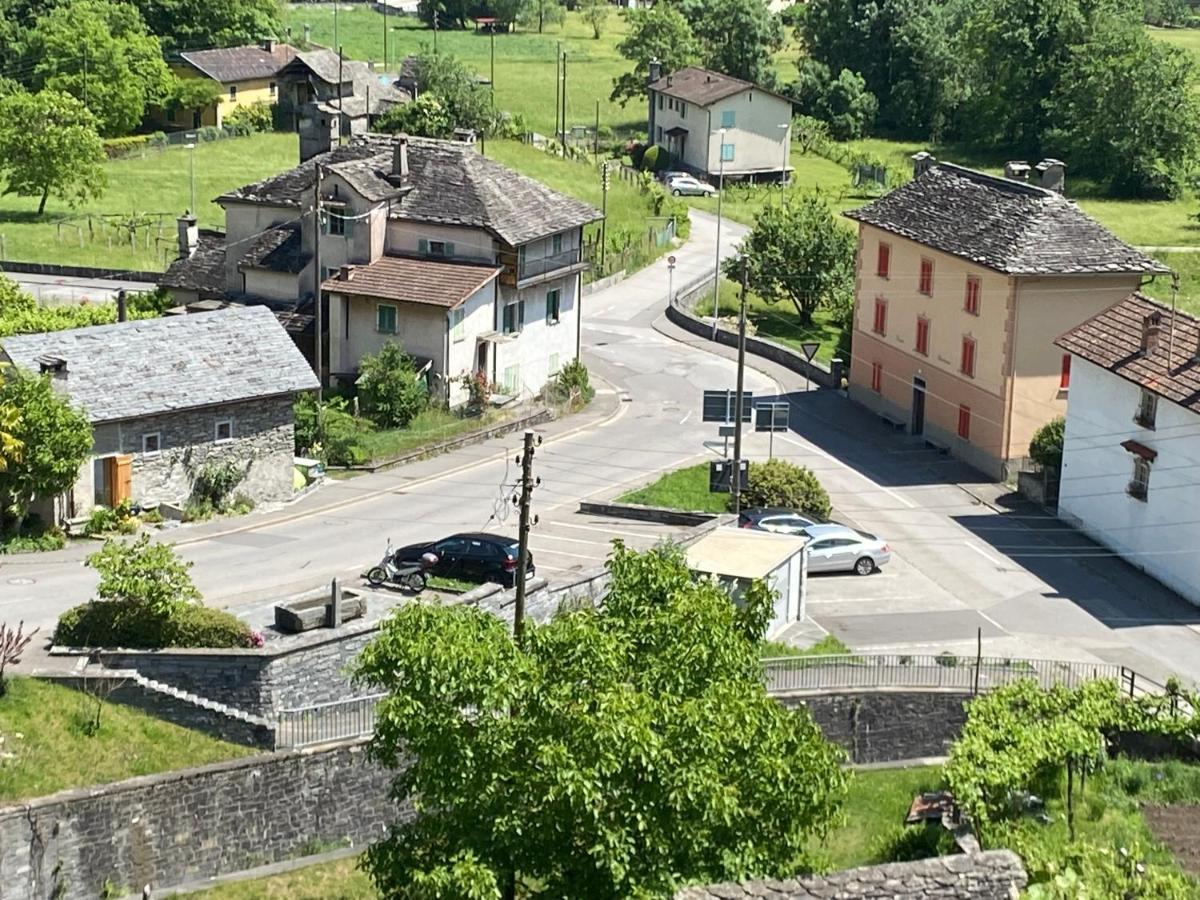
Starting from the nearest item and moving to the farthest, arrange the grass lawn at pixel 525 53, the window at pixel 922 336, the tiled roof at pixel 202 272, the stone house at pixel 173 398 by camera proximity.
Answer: the stone house at pixel 173 398 < the window at pixel 922 336 < the tiled roof at pixel 202 272 < the grass lawn at pixel 525 53

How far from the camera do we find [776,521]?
173 ft

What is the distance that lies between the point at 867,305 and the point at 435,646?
4229 centimetres

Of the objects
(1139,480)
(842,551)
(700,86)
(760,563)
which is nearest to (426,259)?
(842,551)

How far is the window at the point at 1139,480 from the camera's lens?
53375mm

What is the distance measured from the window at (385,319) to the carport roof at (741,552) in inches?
719

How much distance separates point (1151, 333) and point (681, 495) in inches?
518

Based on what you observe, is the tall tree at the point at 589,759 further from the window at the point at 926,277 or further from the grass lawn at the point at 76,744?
the window at the point at 926,277

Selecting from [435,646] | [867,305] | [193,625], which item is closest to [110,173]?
[867,305]

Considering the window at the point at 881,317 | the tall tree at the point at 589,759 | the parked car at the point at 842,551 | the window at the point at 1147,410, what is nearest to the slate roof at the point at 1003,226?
the window at the point at 881,317

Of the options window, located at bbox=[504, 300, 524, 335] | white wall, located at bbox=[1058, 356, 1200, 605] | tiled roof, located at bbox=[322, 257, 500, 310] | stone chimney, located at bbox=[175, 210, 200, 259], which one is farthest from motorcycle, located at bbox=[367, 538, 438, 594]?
stone chimney, located at bbox=[175, 210, 200, 259]

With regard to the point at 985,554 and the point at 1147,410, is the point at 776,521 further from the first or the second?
the point at 1147,410

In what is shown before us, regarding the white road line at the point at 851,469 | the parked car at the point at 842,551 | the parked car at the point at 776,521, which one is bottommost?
the white road line at the point at 851,469

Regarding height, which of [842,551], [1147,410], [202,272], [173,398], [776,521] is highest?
[202,272]

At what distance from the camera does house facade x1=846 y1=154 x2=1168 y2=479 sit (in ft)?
200
